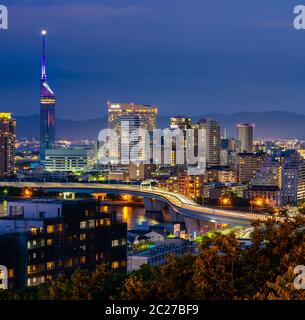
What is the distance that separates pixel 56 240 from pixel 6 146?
67.4 feet

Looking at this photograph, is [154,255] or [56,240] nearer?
[56,240]

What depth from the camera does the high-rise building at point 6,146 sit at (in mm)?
26734

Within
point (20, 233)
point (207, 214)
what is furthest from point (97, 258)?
point (207, 214)

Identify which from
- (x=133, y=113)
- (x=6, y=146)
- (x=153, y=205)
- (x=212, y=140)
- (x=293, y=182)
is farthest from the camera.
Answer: (x=133, y=113)

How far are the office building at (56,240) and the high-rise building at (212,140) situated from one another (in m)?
23.9

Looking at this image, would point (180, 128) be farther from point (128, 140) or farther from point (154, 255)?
point (154, 255)

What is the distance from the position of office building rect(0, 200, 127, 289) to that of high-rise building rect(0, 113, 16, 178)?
62.8 ft

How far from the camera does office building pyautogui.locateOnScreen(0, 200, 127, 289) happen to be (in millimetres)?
6398

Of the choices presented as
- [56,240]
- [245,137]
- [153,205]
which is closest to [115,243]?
[56,240]

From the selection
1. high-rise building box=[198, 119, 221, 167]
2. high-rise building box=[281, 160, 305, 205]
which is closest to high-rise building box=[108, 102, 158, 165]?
high-rise building box=[198, 119, 221, 167]

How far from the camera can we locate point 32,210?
733 centimetres

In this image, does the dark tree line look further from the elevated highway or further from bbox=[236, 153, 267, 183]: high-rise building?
bbox=[236, 153, 267, 183]: high-rise building

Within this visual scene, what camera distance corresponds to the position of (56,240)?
22.5 ft

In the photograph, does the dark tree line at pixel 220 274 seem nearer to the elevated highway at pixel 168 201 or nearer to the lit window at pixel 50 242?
the lit window at pixel 50 242
